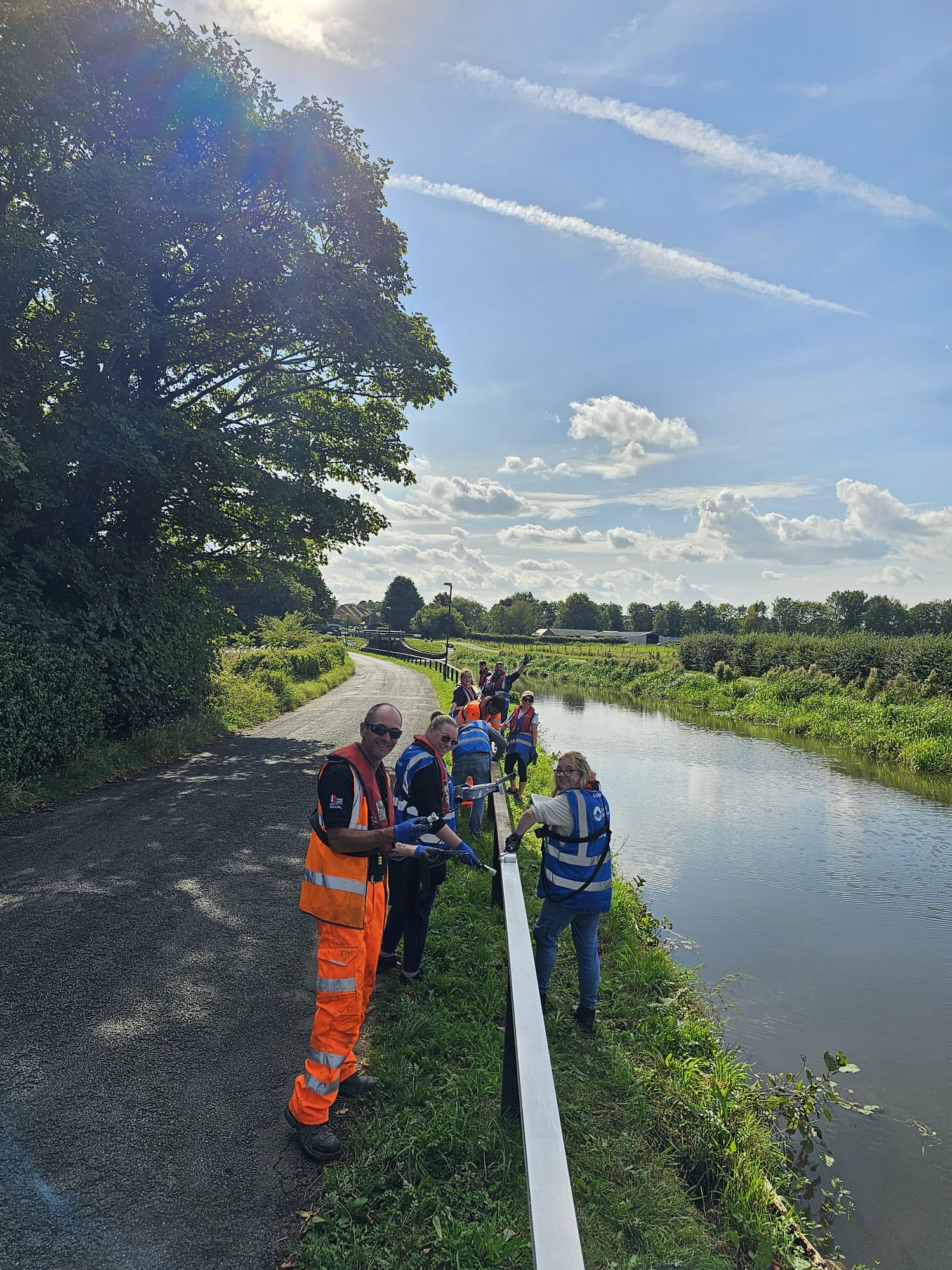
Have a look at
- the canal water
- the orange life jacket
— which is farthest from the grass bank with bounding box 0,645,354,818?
the canal water

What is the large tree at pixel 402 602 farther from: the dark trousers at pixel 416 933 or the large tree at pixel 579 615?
the dark trousers at pixel 416 933

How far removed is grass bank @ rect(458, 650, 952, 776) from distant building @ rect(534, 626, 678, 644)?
6024cm

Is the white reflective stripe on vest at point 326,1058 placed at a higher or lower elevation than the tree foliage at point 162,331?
lower

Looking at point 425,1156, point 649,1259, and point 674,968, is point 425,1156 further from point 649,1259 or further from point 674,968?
point 674,968

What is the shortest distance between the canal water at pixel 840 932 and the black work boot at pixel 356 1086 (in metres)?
→ 2.66

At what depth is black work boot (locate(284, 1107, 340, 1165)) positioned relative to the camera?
307 centimetres

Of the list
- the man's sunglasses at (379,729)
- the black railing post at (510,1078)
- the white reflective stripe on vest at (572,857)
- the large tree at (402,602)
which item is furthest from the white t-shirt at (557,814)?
the large tree at (402,602)

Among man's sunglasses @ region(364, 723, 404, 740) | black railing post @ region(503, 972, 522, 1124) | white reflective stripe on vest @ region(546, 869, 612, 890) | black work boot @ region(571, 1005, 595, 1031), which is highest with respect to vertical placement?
man's sunglasses @ region(364, 723, 404, 740)

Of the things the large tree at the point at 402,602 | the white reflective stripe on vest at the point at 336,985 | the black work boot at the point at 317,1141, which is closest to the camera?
the black work boot at the point at 317,1141

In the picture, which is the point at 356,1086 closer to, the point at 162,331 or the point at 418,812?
the point at 418,812

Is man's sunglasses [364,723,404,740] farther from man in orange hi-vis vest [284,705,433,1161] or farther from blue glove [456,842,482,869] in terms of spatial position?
blue glove [456,842,482,869]

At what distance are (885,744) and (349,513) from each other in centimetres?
1562

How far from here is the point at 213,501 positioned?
1459cm

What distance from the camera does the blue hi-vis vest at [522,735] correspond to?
9641 mm
